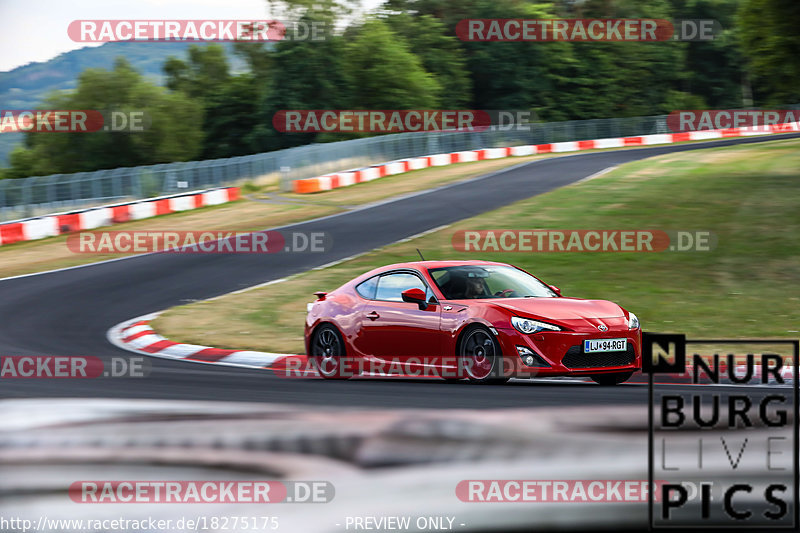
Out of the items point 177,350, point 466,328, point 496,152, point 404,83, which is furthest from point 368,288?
point 404,83

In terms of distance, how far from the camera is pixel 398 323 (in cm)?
1027

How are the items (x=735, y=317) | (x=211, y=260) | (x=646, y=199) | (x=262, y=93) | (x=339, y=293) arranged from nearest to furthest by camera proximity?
(x=339, y=293) < (x=735, y=317) < (x=211, y=260) < (x=646, y=199) < (x=262, y=93)

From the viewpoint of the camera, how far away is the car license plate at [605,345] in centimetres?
932

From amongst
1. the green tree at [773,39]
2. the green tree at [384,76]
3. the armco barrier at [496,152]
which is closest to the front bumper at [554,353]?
the green tree at [773,39]

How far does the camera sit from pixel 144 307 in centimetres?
1625

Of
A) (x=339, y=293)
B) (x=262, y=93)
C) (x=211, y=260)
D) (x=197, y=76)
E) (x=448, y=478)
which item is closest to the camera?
(x=448, y=478)

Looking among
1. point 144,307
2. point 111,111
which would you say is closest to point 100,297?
point 144,307

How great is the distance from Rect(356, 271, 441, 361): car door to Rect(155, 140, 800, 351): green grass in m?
2.26

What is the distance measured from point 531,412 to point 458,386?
99.7 inches

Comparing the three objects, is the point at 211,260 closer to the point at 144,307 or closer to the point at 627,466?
the point at 144,307
